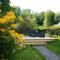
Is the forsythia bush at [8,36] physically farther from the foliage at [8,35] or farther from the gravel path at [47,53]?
the gravel path at [47,53]

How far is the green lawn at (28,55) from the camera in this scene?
6.88 ft

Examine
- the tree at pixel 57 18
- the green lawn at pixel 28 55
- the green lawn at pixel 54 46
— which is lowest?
the green lawn at pixel 28 55

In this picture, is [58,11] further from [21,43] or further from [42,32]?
[21,43]

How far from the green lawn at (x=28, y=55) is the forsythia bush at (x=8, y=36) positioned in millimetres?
67

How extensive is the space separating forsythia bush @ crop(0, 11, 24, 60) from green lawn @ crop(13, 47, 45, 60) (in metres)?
0.07

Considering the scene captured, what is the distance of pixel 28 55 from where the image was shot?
211 cm

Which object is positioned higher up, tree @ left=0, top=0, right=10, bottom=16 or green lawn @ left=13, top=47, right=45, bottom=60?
tree @ left=0, top=0, right=10, bottom=16

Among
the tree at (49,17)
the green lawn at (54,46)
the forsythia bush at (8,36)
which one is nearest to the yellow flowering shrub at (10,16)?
the forsythia bush at (8,36)

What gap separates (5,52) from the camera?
2098mm

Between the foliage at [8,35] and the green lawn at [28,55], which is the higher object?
the foliage at [8,35]

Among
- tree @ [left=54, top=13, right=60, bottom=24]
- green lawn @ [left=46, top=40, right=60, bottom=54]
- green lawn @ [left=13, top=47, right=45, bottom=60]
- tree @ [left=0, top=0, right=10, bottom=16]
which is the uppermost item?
tree @ [left=0, top=0, right=10, bottom=16]

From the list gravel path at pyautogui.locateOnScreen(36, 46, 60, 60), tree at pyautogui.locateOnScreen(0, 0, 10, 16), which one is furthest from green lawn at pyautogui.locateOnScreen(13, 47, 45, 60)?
tree at pyautogui.locateOnScreen(0, 0, 10, 16)

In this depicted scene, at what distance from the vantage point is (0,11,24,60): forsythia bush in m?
2.07

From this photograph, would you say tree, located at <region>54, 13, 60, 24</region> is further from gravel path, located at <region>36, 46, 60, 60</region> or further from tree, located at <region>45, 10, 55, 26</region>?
gravel path, located at <region>36, 46, 60, 60</region>
